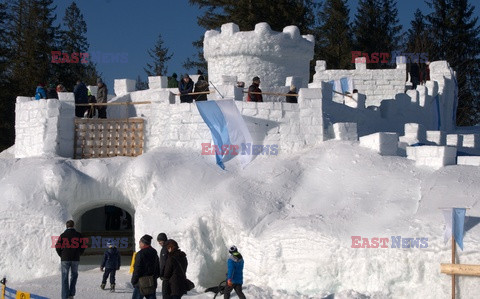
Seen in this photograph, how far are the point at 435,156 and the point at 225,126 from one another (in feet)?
15.4

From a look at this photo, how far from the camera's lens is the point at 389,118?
70.7ft

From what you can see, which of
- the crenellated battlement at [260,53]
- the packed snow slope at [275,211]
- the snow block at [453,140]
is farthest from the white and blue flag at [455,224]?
the crenellated battlement at [260,53]

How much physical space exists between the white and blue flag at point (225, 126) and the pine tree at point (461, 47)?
22510 mm

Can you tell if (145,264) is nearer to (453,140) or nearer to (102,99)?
(102,99)

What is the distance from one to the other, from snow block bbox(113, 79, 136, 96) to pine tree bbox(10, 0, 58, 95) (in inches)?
460

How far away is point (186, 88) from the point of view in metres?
19.8

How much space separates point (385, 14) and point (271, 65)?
18693mm

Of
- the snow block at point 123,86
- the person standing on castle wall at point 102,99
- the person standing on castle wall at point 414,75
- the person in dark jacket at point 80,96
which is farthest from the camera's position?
the person standing on castle wall at point 414,75

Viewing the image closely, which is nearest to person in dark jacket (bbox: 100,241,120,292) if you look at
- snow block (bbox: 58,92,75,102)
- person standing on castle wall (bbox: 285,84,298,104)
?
snow block (bbox: 58,92,75,102)

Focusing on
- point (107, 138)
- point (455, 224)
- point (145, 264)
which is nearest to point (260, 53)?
point (107, 138)

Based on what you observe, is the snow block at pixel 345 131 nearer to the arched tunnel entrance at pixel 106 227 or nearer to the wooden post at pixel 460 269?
the wooden post at pixel 460 269

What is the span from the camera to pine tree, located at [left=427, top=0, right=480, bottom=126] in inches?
1532

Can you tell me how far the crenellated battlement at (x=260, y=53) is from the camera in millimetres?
22500

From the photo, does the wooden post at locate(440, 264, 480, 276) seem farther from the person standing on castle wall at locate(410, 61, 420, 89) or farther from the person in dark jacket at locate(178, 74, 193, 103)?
the person standing on castle wall at locate(410, 61, 420, 89)
